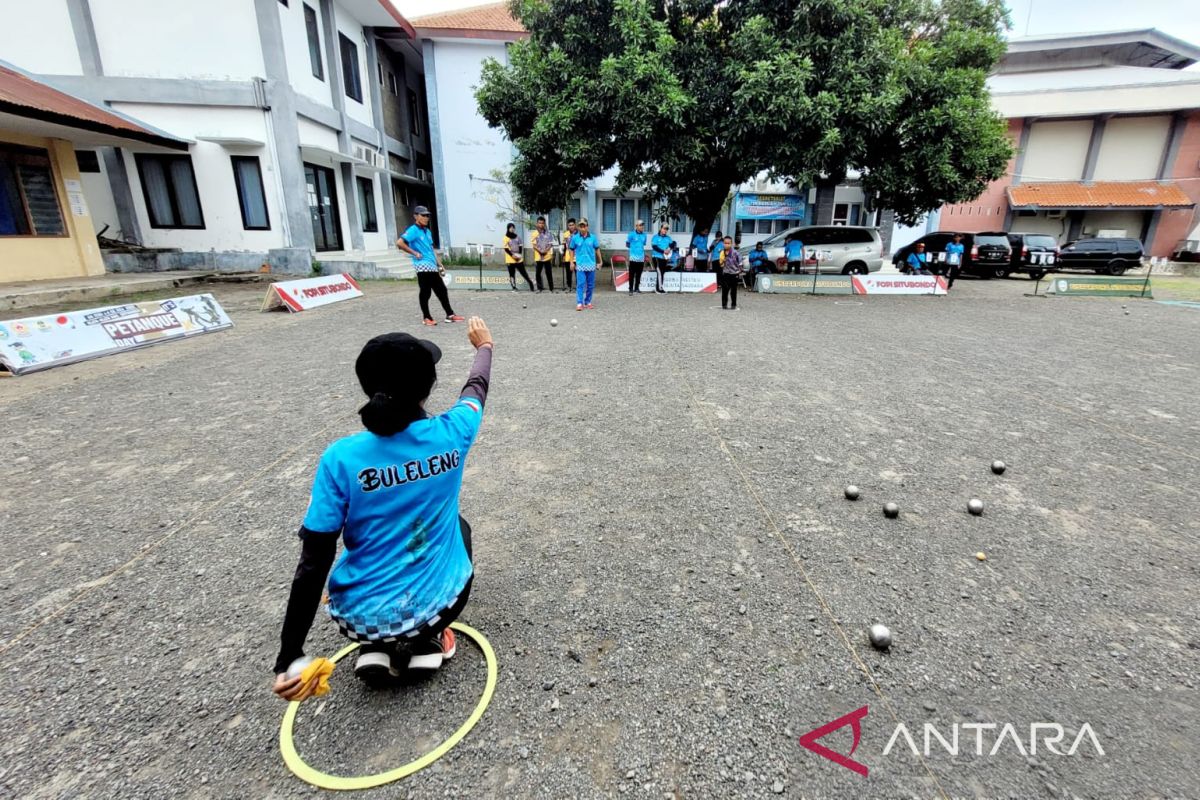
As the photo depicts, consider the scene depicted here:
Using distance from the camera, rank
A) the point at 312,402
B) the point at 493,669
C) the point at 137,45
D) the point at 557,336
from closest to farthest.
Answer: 1. the point at 493,669
2. the point at 312,402
3. the point at 557,336
4. the point at 137,45

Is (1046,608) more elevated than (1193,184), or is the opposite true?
(1193,184)

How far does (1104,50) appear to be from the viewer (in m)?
28.3

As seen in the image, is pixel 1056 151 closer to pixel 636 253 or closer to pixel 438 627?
pixel 636 253

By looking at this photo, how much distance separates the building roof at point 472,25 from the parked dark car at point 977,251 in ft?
53.6

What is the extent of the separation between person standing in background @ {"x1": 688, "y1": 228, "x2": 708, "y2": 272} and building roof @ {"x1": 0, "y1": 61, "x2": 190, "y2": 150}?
14054mm

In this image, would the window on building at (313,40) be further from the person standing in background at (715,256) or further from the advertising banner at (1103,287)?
the advertising banner at (1103,287)

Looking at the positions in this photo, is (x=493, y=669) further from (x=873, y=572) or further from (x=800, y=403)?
(x=800, y=403)

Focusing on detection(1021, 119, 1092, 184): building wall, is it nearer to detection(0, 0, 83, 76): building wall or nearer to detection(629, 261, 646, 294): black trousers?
detection(629, 261, 646, 294): black trousers

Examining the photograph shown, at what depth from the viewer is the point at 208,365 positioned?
716 cm

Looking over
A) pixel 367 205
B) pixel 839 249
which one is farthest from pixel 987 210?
pixel 367 205

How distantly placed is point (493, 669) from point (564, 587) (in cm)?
65

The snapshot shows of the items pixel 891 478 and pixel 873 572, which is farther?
pixel 891 478

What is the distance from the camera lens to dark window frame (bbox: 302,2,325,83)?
53.3 ft

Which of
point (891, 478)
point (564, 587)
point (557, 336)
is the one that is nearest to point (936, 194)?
point (557, 336)
